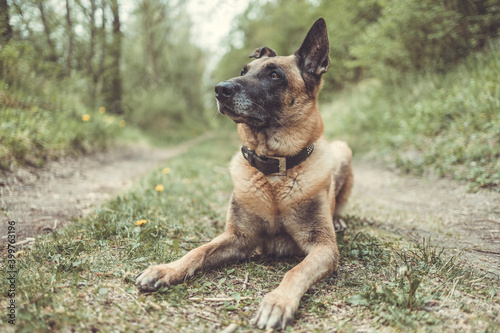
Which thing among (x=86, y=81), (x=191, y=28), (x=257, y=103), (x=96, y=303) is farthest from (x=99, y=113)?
(x=191, y=28)

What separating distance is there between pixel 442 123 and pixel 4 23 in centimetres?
773

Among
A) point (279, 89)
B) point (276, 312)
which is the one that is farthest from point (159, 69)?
point (276, 312)

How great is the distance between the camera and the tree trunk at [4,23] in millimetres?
4598

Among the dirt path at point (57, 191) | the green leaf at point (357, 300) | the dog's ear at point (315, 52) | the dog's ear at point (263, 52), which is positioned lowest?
the green leaf at point (357, 300)

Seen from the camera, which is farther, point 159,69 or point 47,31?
point 159,69

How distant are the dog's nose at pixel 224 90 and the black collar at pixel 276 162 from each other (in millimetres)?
542

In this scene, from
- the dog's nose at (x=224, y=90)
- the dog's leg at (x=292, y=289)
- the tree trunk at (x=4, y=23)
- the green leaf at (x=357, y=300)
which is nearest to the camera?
the dog's leg at (x=292, y=289)

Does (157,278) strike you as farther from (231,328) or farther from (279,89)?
(279,89)

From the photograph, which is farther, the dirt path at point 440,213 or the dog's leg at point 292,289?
the dirt path at point 440,213

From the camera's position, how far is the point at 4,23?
467cm

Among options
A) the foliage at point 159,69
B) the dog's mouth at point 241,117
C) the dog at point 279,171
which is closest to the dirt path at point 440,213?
the dog at point 279,171

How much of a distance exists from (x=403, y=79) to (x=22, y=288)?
955cm

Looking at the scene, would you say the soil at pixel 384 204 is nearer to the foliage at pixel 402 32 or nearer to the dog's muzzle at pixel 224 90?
the dog's muzzle at pixel 224 90

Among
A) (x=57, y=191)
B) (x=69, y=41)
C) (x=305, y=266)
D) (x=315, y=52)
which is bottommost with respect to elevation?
(x=305, y=266)
